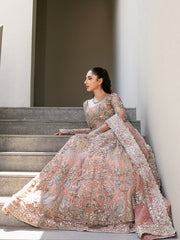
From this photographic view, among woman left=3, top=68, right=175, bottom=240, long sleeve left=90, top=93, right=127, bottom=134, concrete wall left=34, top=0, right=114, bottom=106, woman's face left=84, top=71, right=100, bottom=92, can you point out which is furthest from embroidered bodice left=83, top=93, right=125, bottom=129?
concrete wall left=34, top=0, right=114, bottom=106

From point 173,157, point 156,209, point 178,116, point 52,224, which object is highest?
point 178,116

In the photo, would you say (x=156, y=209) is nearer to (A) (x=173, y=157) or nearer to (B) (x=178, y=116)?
(A) (x=173, y=157)

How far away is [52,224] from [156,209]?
2.41 ft

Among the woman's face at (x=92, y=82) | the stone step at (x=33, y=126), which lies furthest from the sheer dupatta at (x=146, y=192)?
the stone step at (x=33, y=126)

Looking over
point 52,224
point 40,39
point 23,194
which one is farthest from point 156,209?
point 40,39

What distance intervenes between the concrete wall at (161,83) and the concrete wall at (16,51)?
1.74 metres

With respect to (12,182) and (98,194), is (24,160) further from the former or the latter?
(98,194)

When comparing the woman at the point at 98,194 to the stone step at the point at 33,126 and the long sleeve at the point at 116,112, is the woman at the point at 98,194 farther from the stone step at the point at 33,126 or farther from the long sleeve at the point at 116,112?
the stone step at the point at 33,126

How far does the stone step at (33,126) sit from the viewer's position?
329 cm

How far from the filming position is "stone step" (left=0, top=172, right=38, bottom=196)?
2.39 metres

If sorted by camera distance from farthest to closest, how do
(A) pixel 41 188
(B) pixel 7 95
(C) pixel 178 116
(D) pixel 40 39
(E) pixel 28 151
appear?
(D) pixel 40 39 → (B) pixel 7 95 → (E) pixel 28 151 → (A) pixel 41 188 → (C) pixel 178 116

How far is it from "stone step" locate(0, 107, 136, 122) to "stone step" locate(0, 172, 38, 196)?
49.6 inches

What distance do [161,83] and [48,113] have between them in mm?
1737

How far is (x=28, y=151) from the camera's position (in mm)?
2912
